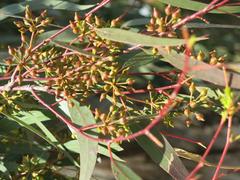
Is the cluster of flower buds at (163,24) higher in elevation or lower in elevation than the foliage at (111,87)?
higher

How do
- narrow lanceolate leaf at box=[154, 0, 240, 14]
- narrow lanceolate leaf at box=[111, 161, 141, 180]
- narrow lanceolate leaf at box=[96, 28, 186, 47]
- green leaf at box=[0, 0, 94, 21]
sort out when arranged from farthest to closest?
green leaf at box=[0, 0, 94, 21] → narrow lanceolate leaf at box=[154, 0, 240, 14] → narrow lanceolate leaf at box=[111, 161, 141, 180] → narrow lanceolate leaf at box=[96, 28, 186, 47]

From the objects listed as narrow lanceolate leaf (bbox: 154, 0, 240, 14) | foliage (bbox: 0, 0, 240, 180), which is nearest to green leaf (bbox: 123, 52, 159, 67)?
foliage (bbox: 0, 0, 240, 180)

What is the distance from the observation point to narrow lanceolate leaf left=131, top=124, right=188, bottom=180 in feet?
3.25

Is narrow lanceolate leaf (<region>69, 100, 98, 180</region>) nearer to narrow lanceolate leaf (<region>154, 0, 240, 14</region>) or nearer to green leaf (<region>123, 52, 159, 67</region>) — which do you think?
green leaf (<region>123, 52, 159, 67</region>)

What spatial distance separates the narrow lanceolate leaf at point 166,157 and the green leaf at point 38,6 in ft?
1.31

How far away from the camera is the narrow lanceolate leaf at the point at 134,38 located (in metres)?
0.83

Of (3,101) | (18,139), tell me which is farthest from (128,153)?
(3,101)

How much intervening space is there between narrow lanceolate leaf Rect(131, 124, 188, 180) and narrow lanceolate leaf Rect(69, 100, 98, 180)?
0.09 m

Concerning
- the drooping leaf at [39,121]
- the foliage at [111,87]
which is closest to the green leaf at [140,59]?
the foliage at [111,87]

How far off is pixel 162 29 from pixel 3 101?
0.36 metres

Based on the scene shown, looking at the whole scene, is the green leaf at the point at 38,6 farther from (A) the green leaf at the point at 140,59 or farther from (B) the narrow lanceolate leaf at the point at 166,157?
(B) the narrow lanceolate leaf at the point at 166,157

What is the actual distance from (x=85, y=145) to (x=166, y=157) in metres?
0.14

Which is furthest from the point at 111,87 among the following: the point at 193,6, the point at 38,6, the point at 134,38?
the point at 38,6

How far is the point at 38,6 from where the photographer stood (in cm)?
135
